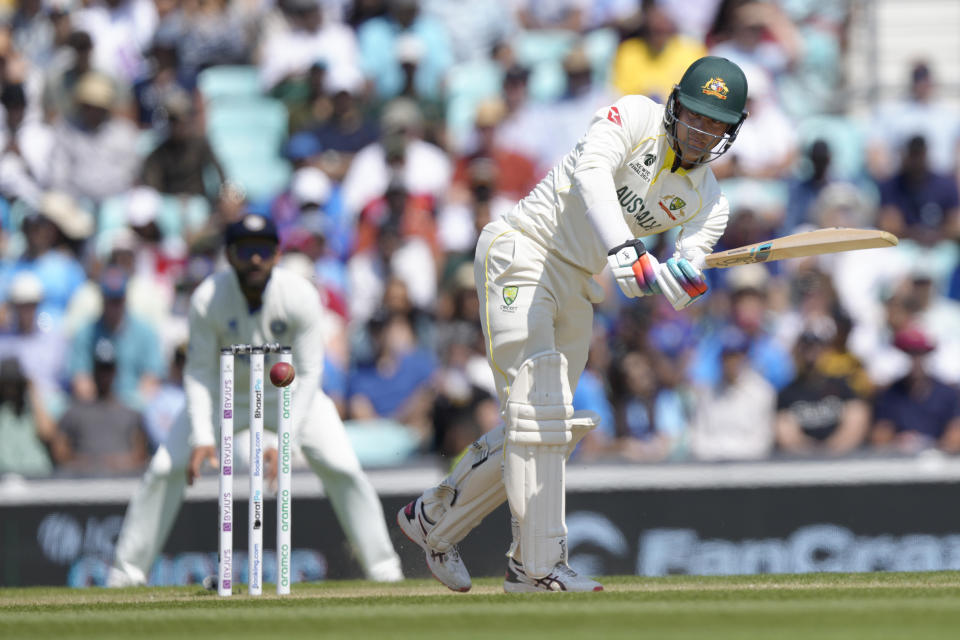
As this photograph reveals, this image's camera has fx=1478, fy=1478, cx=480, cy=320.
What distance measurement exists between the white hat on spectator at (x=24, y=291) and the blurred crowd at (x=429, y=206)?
33mm

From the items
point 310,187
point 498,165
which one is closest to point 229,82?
point 310,187

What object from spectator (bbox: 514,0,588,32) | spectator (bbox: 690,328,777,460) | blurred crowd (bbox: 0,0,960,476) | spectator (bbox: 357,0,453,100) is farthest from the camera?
spectator (bbox: 514,0,588,32)

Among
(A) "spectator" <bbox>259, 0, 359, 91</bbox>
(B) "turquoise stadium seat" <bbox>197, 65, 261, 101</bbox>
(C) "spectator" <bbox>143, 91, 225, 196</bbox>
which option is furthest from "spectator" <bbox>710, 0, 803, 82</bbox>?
(C) "spectator" <bbox>143, 91, 225, 196</bbox>

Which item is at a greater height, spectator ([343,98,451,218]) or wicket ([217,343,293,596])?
spectator ([343,98,451,218])

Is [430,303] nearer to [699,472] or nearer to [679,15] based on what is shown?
[699,472]

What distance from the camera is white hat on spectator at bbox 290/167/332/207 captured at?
38.4 feet

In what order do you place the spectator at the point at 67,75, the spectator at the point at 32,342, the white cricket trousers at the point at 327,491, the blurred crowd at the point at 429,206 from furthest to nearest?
the spectator at the point at 67,75, the spectator at the point at 32,342, the blurred crowd at the point at 429,206, the white cricket trousers at the point at 327,491

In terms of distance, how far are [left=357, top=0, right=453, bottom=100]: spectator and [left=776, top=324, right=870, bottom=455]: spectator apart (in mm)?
4731

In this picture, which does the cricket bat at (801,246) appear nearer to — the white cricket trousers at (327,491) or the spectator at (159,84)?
the white cricket trousers at (327,491)

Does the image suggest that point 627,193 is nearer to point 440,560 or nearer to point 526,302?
point 526,302

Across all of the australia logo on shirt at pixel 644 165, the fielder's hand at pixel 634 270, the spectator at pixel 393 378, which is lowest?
the spectator at pixel 393 378

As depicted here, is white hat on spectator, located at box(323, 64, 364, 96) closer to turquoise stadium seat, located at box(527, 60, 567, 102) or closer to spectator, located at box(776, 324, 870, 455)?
turquoise stadium seat, located at box(527, 60, 567, 102)

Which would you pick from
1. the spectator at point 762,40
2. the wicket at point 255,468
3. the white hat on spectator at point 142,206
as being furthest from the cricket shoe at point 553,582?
the spectator at point 762,40

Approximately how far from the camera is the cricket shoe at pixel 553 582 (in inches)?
237
